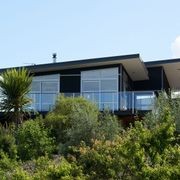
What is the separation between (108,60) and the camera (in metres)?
34.2

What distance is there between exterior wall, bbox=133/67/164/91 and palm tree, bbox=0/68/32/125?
14.9 m

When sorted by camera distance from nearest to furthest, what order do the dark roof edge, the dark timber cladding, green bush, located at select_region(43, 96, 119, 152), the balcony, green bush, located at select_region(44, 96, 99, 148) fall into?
1. green bush, located at select_region(43, 96, 119, 152)
2. green bush, located at select_region(44, 96, 99, 148)
3. the balcony
4. the dark timber cladding
5. the dark roof edge

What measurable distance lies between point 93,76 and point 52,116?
9795 millimetres

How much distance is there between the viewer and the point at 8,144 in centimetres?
2317

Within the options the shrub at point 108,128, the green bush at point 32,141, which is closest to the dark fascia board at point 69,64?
the green bush at point 32,141

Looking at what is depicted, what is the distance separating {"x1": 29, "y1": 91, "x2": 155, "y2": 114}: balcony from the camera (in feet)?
105

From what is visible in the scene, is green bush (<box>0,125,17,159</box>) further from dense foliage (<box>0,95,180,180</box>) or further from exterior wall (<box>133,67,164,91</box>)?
exterior wall (<box>133,67,164,91</box>)

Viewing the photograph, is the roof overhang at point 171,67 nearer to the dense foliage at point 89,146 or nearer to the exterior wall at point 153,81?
the exterior wall at point 153,81

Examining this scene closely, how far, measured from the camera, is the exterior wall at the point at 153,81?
40.5m

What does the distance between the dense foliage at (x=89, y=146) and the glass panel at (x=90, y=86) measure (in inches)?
308

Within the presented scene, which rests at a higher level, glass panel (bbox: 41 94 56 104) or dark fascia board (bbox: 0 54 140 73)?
dark fascia board (bbox: 0 54 140 73)

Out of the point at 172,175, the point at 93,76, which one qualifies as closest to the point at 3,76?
the point at 93,76

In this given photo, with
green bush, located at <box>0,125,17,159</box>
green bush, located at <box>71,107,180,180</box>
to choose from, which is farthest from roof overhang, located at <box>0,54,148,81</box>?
green bush, located at <box>71,107,180,180</box>

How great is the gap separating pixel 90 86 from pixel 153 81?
682 centimetres
